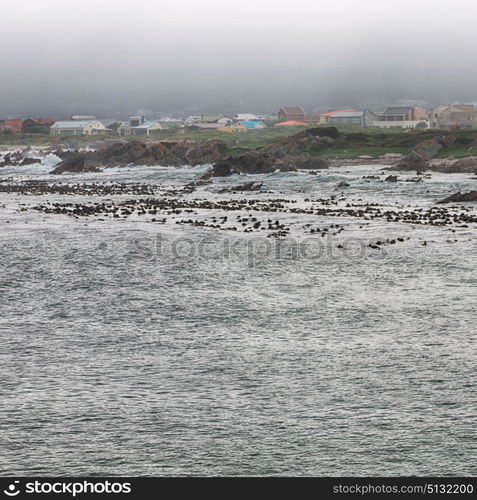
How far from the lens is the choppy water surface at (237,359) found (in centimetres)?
1405

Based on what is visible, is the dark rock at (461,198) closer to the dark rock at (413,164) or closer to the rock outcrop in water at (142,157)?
the dark rock at (413,164)

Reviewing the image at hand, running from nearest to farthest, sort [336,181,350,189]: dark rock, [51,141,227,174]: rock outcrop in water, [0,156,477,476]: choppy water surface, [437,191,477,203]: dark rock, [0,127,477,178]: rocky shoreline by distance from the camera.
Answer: [0,156,477,476]: choppy water surface < [437,191,477,203]: dark rock < [336,181,350,189]: dark rock < [0,127,477,178]: rocky shoreline < [51,141,227,174]: rock outcrop in water

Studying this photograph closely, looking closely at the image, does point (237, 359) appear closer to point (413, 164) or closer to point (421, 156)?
point (413, 164)

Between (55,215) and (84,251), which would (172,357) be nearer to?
(84,251)

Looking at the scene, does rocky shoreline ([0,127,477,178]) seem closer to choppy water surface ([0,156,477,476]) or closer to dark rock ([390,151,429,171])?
dark rock ([390,151,429,171])

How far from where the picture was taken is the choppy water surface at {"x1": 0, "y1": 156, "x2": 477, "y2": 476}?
46.1 ft

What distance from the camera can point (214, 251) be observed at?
3672cm

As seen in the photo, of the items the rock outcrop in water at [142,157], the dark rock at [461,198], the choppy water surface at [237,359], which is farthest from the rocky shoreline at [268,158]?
the choppy water surface at [237,359]

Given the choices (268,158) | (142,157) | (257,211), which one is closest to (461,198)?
(257,211)

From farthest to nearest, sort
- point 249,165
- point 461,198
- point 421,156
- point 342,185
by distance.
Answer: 1. point 249,165
2. point 421,156
3. point 342,185
4. point 461,198

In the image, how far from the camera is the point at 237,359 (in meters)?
19.4

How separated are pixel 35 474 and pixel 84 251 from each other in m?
23.7

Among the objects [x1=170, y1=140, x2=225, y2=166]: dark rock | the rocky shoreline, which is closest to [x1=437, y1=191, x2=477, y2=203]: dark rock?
the rocky shoreline
